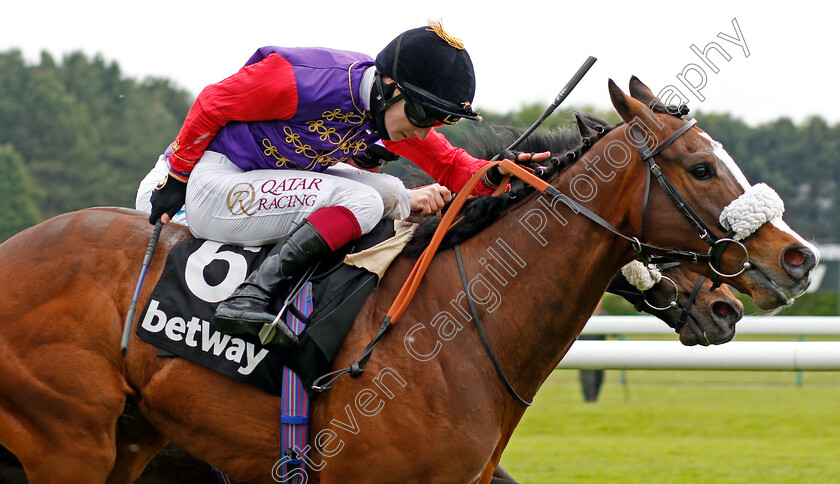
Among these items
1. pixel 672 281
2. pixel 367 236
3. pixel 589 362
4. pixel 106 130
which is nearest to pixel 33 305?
pixel 367 236

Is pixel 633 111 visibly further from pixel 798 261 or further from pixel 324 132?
pixel 324 132

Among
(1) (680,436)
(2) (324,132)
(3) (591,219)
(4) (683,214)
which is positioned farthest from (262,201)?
(1) (680,436)

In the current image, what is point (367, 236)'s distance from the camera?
3.39 m

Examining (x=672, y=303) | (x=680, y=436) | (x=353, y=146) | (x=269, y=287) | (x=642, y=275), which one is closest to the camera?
(x=269, y=287)

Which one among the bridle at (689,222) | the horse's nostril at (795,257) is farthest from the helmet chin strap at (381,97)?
the horse's nostril at (795,257)

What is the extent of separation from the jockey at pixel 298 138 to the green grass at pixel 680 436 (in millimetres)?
3868

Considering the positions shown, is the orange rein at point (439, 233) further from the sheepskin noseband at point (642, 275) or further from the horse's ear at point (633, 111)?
the sheepskin noseband at point (642, 275)

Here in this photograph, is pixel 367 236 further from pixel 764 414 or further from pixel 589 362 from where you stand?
pixel 764 414

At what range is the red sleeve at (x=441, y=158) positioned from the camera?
3941 millimetres

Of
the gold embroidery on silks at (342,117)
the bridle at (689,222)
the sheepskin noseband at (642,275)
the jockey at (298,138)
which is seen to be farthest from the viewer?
the sheepskin noseband at (642,275)

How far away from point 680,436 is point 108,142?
4253 centimetres

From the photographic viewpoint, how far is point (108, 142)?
152 feet

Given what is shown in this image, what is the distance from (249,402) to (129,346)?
0.50m

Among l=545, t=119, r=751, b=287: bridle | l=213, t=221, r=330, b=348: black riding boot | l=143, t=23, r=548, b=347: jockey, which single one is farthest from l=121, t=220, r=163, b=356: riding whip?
l=545, t=119, r=751, b=287: bridle
